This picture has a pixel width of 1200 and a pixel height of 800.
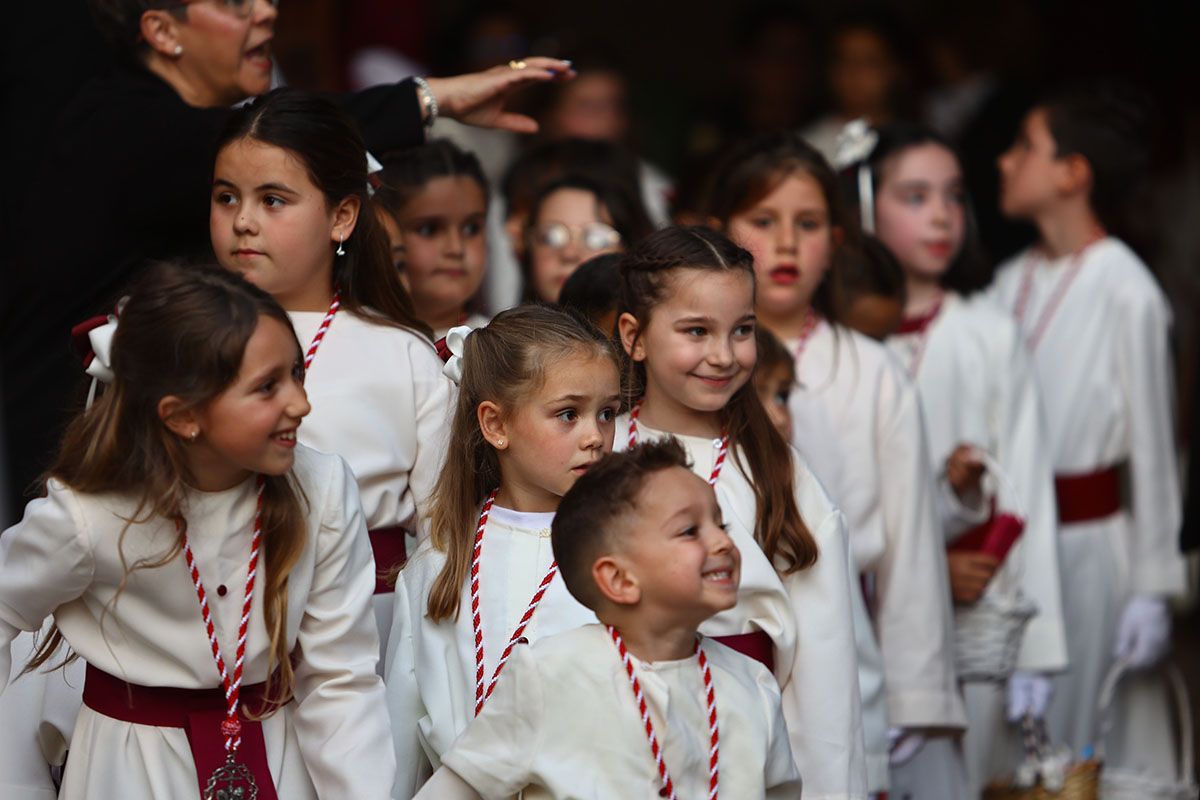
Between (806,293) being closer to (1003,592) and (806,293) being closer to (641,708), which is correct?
(1003,592)

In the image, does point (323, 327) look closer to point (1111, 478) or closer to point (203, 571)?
point (203, 571)

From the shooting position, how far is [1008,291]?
228 inches

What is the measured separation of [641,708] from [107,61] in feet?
7.80

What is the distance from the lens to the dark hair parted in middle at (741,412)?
352cm

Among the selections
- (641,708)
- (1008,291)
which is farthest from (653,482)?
(1008,291)

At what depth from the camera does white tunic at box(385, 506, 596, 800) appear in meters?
3.27

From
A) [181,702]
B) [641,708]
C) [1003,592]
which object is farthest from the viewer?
Answer: [1003,592]

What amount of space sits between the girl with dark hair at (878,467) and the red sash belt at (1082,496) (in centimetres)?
124

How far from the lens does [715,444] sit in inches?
141

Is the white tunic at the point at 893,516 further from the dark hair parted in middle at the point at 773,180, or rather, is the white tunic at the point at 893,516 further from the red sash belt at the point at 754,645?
the red sash belt at the point at 754,645

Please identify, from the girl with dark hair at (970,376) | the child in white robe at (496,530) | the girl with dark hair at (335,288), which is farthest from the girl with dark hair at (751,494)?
the girl with dark hair at (970,376)

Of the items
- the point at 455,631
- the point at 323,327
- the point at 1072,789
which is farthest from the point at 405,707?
the point at 1072,789

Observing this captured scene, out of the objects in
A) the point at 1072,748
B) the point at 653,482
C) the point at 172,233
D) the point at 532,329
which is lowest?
the point at 1072,748

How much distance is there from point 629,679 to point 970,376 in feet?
8.28
